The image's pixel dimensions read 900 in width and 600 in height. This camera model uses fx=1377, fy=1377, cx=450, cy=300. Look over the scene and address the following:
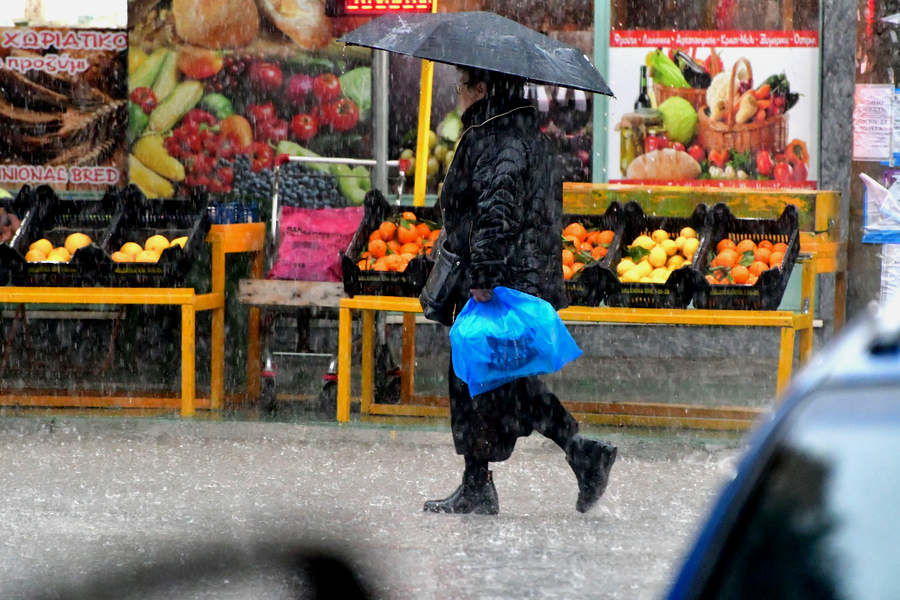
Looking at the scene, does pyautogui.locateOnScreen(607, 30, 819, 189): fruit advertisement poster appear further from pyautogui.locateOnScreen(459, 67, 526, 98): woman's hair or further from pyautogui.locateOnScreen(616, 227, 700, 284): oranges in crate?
pyautogui.locateOnScreen(459, 67, 526, 98): woman's hair

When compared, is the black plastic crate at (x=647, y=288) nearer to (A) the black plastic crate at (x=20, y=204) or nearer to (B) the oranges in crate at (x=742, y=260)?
(B) the oranges in crate at (x=742, y=260)

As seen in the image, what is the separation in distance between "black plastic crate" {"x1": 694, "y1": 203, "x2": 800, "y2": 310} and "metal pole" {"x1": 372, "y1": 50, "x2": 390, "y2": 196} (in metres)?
2.50

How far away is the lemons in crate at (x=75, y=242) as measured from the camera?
28.8 ft

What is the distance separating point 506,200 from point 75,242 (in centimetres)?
389

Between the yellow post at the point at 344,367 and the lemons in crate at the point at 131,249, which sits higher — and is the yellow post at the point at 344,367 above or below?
below

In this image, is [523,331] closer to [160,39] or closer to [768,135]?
[768,135]

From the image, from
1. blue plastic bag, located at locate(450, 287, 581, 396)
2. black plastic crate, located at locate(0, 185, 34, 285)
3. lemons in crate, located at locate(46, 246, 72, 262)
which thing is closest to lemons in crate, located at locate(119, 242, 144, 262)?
lemons in crate, located at locate(46, 246, 72, 262)

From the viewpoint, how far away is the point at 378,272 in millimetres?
8242

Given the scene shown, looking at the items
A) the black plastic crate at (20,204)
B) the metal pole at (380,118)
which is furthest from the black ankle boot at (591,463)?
the black plastic crate at (20,204)

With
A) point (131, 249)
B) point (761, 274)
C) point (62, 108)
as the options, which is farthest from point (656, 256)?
point (62, 108)

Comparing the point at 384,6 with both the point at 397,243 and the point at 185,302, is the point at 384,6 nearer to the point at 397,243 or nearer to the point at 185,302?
the point at 397,243

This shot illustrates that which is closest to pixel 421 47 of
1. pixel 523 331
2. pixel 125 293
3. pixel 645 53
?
pixel 523 331

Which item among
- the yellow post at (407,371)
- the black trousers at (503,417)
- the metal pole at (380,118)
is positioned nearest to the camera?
the black trousers at (503,417)

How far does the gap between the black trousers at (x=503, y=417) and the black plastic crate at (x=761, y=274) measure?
6.63 feet
